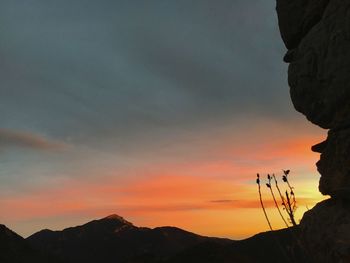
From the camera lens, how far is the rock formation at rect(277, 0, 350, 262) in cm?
1359

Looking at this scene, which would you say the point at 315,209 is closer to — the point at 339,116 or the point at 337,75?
the point at 339,116

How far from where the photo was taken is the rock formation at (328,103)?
44.6 ft

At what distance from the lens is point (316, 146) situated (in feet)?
53.0

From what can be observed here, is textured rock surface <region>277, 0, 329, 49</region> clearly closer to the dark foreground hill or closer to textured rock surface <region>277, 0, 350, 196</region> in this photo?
textured rock surface <region>277, 0, 350, 196</region>

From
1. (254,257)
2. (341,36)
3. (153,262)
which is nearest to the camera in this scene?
(341,36)

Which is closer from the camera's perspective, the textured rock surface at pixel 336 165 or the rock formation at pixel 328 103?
the rock formation at pixel 328 103

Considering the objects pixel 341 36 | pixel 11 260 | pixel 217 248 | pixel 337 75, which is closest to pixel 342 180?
pixel 337 75

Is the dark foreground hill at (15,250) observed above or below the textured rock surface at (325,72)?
above

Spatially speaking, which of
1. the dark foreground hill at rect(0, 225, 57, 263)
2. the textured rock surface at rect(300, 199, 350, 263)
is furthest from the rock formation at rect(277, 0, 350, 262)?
the dark foreground hill at rect(0, 225, 57, 263)

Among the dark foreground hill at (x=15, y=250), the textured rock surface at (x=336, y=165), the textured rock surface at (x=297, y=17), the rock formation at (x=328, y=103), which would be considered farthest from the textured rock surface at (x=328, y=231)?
the dark foreground hill at (x=15, y=250)

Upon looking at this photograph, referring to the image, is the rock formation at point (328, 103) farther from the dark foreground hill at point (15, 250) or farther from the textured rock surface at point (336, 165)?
the dark foreground hill at point (15, 250)

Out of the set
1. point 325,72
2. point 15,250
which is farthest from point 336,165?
point 15,250

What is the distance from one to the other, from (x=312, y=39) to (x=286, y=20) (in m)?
2.32

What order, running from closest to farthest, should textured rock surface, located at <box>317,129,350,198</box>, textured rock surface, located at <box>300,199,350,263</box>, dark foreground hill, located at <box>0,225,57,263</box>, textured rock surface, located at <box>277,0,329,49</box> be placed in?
1. textured rock surface, located at <box>300,199,350,263</box>
2. textured rock surface, located at <box>317,129,350,198</box>
3. textured rock surface, located at <box>277,0,329,49</box>
4. dark foreground hill, located at <box>0,225,57,263</box>
